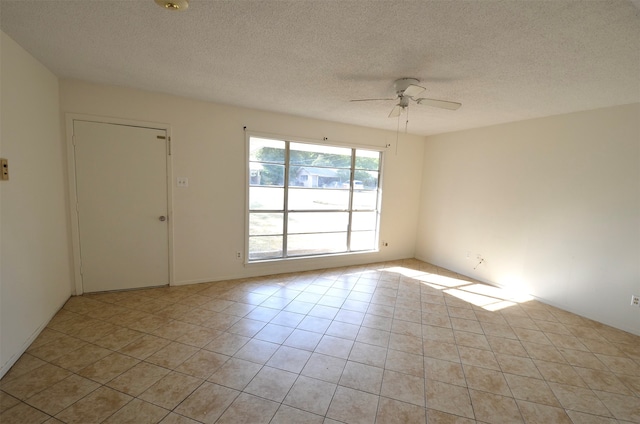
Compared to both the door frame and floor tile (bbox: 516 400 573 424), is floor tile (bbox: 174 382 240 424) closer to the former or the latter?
floor tile (bbox: 516 400 573 424)

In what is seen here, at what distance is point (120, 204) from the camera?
3.31 meters

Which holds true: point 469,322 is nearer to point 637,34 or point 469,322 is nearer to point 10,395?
point 637,34

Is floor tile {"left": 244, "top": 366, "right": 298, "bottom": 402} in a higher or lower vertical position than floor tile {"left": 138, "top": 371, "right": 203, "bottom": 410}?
higher

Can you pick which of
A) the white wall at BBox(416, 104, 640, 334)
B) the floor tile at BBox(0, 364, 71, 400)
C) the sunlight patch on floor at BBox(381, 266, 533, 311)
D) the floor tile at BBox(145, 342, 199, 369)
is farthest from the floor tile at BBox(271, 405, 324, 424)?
the white wall at BBox(416, 104, 640, 334)

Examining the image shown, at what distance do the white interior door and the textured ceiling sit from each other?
0.65 m

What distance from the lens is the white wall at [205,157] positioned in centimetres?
319

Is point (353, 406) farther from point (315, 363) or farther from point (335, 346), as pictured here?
point (335, 346)

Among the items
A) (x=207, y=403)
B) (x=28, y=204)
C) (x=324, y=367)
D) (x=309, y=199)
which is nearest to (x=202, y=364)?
(x=207, y=403)

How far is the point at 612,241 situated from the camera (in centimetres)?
308

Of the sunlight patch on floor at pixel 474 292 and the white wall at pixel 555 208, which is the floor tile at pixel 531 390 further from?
the white wall at pixel 555 208

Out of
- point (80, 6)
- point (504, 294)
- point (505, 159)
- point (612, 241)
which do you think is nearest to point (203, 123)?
point (80, 6)

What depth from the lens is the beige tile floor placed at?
1.80 meters

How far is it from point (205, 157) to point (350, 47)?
A: 2484mm

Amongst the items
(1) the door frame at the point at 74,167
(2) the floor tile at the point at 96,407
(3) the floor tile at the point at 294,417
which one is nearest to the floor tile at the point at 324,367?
(3) the floor tile at the point at 294,417
